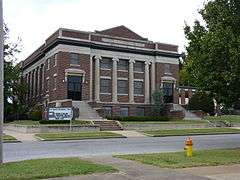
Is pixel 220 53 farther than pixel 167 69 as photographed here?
No

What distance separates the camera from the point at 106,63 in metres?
57.6

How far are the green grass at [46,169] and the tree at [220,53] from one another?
8111 mm

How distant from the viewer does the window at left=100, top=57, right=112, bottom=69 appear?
5728 centimetres

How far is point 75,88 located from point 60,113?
41.3ft

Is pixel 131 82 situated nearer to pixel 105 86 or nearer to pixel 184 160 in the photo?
pixel 105 86

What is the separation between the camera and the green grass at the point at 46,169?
12039 millimetres

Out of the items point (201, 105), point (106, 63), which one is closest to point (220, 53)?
point (106, 63)

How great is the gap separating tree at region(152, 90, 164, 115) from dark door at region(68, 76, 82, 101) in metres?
10.5

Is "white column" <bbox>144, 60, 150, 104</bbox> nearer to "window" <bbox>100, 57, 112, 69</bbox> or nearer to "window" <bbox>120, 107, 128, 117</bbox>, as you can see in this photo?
"window" <bbox>120, 107, 128, 117</bbox>

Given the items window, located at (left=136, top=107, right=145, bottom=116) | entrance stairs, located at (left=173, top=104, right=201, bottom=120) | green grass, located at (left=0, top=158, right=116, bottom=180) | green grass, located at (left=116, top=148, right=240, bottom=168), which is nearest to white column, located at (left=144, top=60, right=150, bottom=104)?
window, located at (left=136, top=107, right=145, bottom=116)

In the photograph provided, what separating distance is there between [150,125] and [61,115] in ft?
30.0

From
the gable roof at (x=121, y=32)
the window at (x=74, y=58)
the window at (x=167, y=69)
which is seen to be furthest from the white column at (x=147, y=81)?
the window at (x=74, y=58)

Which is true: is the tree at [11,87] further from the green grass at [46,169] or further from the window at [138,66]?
the green grass at [46,169]

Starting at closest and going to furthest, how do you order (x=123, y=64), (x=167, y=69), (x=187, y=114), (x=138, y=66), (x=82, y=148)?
1. (x=82, y=148)
2. (x=123, y=64)
3. (x=138, y=66)
4. (x=187, y=114)
5. (x=167, y=69)
